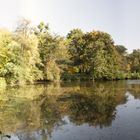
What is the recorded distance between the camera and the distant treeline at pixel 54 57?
140 feet

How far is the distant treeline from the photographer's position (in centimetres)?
4262

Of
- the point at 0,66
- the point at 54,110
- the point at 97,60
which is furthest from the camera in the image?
the point at 97,60

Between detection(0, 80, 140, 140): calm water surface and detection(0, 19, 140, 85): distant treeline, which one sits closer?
detection(0, 80, 140, 140): calm water surface

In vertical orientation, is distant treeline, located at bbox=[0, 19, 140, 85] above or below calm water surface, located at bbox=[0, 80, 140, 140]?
above

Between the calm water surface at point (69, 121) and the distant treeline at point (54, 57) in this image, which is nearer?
the calm water surface at point (69, 121)

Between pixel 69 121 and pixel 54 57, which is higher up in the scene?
pixel 54 57

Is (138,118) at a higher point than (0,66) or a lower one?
lower

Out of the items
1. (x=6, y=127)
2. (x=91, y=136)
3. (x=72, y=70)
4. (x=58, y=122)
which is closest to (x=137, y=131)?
(x=91, y=136)

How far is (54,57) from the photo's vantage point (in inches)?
2298

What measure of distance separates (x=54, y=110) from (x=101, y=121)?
200 inches

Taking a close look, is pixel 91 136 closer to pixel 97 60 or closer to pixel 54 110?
pixel 54 110

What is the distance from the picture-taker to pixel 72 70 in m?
70.4

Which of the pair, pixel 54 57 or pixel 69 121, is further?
A: pixel 54 57

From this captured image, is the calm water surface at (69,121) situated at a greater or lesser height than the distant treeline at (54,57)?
lesser
